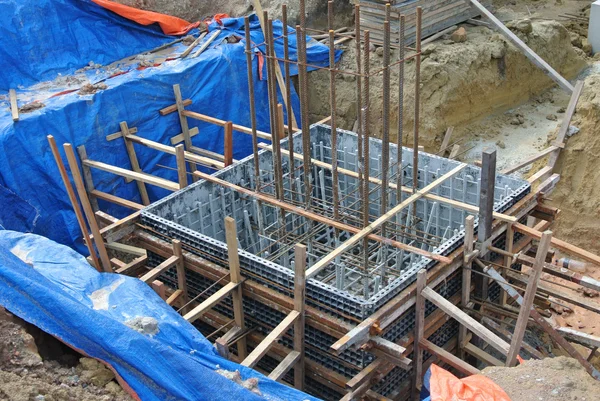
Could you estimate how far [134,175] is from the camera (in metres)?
9.59

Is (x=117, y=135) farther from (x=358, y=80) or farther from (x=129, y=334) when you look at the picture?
(x=129, y=334)

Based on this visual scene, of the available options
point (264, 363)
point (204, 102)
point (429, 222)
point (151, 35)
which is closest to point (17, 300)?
point (264, 363)

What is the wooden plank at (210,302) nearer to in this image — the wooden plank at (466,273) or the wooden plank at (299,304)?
the wooden plank at (299,304)

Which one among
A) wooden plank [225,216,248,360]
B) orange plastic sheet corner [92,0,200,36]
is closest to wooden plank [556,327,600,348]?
wooden plank [225,216,248,360]

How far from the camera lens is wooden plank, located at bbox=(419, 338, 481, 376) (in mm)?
6895

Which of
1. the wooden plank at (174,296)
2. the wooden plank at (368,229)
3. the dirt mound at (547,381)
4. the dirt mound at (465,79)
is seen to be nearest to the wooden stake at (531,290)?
the dirt mound at (547,381)

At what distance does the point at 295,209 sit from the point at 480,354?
2.64m

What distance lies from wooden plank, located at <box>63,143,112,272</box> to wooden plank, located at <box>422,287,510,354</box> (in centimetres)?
352

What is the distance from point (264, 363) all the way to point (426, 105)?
6.40 meters

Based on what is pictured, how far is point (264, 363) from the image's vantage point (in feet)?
26.2

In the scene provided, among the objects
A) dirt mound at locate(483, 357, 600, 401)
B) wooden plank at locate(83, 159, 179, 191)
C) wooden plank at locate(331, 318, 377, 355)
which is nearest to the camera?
dirt mound at locate(483, 357, 600, 401)

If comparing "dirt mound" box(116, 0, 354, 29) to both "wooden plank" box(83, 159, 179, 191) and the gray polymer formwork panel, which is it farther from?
"wooden plank" box(83, 159, 179, 191)

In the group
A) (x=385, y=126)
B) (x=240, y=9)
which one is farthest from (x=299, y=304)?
(x=240, y=9)

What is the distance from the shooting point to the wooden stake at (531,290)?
20.1ft
